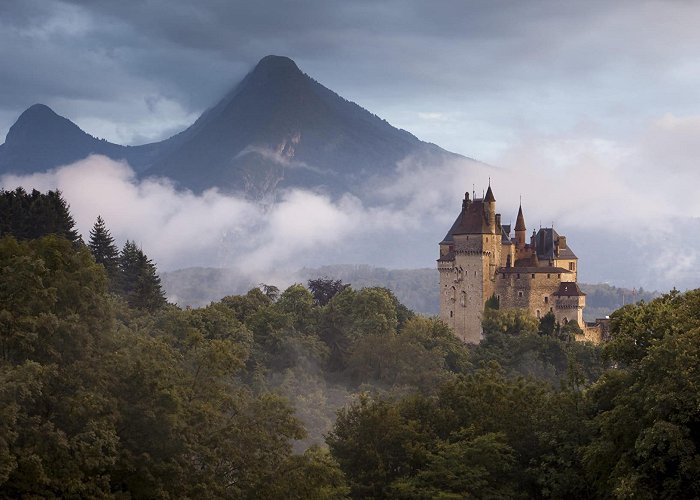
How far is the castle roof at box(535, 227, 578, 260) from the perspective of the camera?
148 m

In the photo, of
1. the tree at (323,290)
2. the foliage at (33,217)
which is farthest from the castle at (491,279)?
the foliage at (33,217)

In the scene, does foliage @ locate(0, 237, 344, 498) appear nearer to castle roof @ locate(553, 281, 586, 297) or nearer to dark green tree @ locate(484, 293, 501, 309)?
dark green tree @ locate(484, 293, 501, 309)

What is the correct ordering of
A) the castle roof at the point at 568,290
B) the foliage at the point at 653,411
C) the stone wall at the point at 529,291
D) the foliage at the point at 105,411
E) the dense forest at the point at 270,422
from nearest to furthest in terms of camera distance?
the foliage at the point at 653,411, the dense forest at the point at 270,422, the foliage at the point at 105,411, the castle roof at the point at 568,290, the stone wall at the point at 529,291

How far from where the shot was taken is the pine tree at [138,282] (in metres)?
107

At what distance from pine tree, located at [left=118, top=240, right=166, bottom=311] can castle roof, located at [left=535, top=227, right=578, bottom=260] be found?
51.6m

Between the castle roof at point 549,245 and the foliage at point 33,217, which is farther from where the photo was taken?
the castle roof at point 549,245

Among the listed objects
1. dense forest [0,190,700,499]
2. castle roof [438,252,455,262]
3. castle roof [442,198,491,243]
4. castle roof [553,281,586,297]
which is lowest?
dense forest [0,190,700,499]

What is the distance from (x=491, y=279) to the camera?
145 m

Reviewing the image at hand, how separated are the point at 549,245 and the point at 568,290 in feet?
25.6

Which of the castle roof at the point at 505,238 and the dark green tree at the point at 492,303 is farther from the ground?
the castle roof at the point at 505,238

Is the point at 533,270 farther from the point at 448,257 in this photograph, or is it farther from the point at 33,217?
the point at 33,217

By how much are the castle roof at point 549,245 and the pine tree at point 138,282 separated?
169 feet

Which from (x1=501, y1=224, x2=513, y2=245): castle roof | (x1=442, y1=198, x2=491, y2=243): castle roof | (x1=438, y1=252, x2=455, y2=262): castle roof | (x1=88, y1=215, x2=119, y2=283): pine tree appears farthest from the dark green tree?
(x1=88, y1=215, x2=119, y2=283): pine tree

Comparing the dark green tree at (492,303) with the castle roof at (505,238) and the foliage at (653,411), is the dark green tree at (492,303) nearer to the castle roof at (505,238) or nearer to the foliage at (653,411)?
the castle roof at (505,238)
